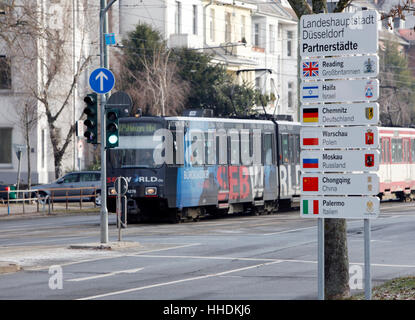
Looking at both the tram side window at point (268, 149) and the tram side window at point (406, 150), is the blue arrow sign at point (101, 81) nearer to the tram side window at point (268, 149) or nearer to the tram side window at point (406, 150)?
the tram side window at point (268, 149)

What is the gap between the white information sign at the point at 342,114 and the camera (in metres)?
10.5

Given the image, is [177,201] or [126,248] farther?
[177,201]

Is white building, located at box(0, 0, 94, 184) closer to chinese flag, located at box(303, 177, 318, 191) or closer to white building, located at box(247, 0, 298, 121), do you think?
white building, located at box(247, 0, 298, 121)

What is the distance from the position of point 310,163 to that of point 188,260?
9.05 m

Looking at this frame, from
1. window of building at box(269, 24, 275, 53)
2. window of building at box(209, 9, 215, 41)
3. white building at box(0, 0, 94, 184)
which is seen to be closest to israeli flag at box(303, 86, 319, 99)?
white building at box(0, 0, 94, 184)

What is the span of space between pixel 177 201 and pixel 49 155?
23.6m

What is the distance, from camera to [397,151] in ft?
152

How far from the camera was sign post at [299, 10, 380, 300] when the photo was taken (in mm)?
10438

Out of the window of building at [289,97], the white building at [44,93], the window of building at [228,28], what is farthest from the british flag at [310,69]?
the window of building at [289,97]

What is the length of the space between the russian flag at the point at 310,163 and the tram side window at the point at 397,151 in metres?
35.6

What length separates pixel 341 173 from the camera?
10.5 metres

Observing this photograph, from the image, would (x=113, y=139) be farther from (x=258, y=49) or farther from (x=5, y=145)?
(x=258, y=49)
